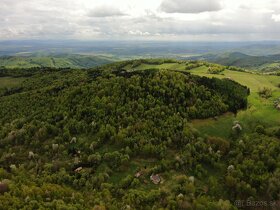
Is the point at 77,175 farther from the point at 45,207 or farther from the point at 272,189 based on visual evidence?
the point at 272,189

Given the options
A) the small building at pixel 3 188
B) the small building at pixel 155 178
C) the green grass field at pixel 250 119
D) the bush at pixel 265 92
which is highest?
the bush at pixel 265 92

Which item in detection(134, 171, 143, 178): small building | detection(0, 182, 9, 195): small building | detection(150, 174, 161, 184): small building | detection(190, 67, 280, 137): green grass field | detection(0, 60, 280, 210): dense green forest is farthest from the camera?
detection(190, 67, 280, 137): green grass field

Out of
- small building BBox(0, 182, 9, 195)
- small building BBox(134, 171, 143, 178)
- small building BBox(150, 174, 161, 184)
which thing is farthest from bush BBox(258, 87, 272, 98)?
small building BBox(0, 182, 9, 195)

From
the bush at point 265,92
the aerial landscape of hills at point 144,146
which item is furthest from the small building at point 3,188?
the bush at point 265,92

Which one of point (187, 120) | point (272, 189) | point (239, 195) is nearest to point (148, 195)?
point (239, 195)

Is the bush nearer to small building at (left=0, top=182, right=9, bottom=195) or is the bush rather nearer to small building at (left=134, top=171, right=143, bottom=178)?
small building at (left=134, top=171, right=143, bottom=178)

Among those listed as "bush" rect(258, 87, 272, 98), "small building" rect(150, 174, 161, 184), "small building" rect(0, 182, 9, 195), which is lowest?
"small building" rect(150, 174, 161, 184)

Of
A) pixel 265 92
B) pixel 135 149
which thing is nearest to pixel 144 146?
pixel 135 149

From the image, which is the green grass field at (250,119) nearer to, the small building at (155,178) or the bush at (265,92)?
the bush at (265,92)
